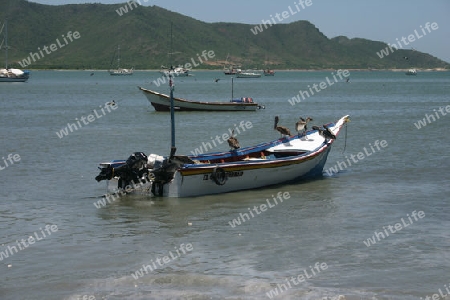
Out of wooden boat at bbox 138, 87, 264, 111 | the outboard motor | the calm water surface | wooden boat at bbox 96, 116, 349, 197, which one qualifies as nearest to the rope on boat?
wooden boat at bbox 96, 116, 349, 197

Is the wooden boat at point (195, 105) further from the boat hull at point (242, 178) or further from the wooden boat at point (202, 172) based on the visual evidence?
the wooden boat at point (202, 172)

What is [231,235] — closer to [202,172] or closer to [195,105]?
[202,172]

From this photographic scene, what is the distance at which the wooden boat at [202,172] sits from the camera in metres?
18.7

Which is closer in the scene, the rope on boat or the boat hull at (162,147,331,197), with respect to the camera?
the boat hull at (162,147,331,197)

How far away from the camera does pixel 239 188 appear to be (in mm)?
19984

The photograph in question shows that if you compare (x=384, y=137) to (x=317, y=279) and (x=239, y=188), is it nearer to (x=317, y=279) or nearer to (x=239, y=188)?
(x=239, y=188)

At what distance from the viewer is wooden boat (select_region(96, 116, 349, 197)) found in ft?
61.3

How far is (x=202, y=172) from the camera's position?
1892 cm

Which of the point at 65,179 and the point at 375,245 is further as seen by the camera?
the point at 65,179

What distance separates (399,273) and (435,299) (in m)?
1.23

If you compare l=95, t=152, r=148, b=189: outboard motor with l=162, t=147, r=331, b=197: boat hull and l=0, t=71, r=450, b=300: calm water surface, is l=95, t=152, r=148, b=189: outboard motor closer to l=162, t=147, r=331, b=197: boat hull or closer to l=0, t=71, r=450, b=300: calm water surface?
l=0, t=71, r=450, b=300: calm water surface

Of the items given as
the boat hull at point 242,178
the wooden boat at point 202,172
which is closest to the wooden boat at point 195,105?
the boat hull at point 242,178

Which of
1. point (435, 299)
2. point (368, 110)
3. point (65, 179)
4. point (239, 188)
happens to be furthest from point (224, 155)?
point (368, 110)

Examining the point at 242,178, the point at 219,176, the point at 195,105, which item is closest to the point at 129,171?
the point at 219,176
